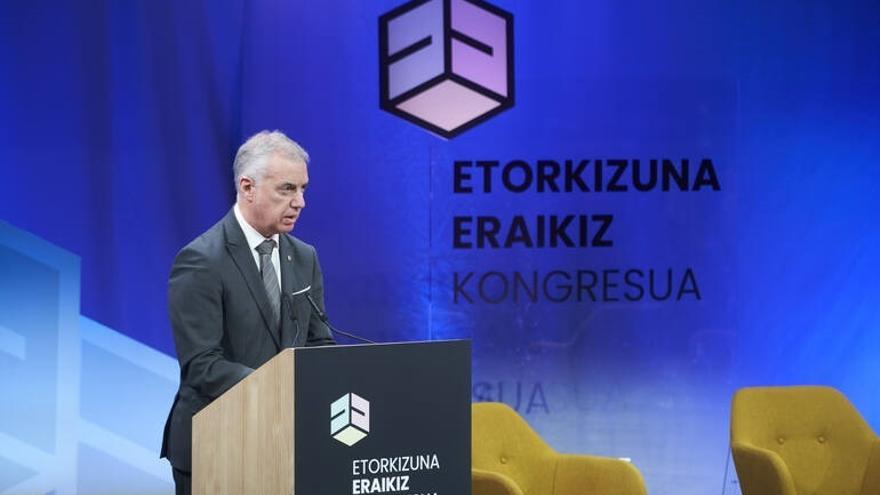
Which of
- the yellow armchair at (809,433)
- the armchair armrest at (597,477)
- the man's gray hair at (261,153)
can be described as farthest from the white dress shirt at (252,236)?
the yellow armchair at (809,433)

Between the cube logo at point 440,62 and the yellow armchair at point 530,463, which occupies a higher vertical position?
the cube logo at point 440,62

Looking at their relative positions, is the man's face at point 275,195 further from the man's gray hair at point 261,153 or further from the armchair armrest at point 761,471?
the armchair armrest at point 761,471

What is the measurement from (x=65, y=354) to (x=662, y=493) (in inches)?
120

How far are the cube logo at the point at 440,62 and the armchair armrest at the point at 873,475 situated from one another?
7.83 feet

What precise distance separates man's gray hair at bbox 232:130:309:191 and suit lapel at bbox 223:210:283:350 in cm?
19

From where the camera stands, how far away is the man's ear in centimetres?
350

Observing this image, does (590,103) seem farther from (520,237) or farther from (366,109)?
(366,109)

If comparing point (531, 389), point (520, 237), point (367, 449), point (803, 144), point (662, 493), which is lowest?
point (662, 493)

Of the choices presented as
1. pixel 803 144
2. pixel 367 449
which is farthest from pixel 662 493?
pixel 367 449

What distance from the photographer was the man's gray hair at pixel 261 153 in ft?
11.4

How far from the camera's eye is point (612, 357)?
601 cm

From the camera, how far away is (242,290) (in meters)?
3.44

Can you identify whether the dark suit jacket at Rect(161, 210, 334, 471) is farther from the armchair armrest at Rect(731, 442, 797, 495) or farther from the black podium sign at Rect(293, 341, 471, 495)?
the armchair armrest at Rect(731, 442, 797, 495)

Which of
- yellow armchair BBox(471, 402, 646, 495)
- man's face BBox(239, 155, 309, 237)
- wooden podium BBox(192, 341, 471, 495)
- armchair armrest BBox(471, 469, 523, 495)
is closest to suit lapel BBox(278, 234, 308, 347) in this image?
man's face BBox(239, 155, 309, 237)
